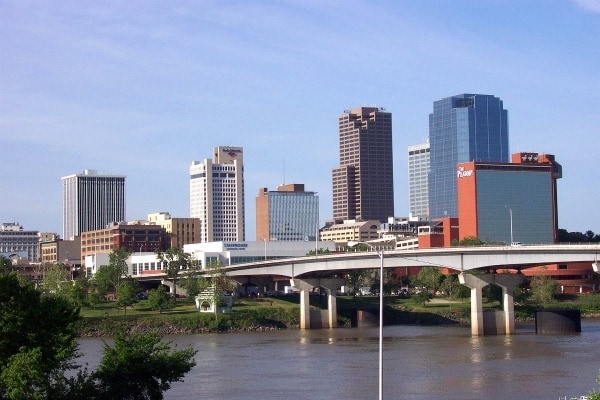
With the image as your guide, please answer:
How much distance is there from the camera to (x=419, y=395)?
70500mm

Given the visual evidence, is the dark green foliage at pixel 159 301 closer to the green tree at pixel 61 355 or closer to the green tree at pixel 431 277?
the green tree at pixel 431 277

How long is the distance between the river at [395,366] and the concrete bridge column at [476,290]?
2.44 meters

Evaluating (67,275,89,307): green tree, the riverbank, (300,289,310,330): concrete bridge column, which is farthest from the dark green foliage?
(300,289,310,330): concrete bridge column

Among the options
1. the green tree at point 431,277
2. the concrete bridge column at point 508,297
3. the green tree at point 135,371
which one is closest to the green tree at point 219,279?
the green tree at point 431,277

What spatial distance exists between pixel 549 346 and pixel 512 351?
282 inches

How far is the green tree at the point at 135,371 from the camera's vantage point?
54.8 m

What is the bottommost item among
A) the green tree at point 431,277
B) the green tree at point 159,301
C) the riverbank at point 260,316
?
the riverbank at point 260,316

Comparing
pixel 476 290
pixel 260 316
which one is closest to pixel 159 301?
pixel 260 316

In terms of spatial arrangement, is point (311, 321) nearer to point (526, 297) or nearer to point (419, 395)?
point (526, 297)

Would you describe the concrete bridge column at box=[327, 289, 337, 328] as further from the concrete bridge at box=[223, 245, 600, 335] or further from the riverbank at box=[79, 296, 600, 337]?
the riverbank at box=[79, 296, 600, 337]

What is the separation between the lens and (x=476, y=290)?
13550cm

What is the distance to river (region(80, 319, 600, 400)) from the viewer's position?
72.8 metres

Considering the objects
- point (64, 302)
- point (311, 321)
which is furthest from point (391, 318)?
point (64, 302)

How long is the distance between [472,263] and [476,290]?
11.5 ft
